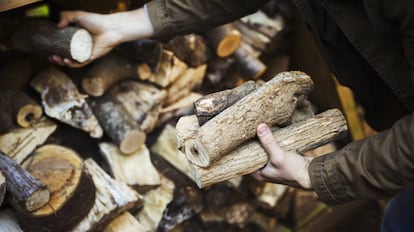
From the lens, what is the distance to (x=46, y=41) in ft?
4.36

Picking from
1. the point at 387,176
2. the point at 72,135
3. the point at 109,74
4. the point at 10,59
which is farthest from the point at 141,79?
the point at 387,176

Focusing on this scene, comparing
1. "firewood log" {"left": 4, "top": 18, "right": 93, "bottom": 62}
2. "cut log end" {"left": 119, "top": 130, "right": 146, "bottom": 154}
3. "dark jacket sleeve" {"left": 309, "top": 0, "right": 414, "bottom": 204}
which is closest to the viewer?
"dark jacket sleeve" {"left": 309, "top": 0, "right": 414, "bottom": 204}

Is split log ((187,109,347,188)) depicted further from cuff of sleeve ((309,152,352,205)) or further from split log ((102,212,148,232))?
split log ((102,212,148,232))

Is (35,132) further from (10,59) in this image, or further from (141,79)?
(141,79)

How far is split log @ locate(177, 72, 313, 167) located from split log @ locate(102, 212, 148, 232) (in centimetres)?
40

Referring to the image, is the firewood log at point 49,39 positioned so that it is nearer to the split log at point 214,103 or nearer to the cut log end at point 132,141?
the cut log end at point 132,141

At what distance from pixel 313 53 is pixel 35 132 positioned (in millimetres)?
1053

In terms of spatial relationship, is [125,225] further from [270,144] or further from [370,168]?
[370,168]

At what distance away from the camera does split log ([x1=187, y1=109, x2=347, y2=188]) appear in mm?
1058

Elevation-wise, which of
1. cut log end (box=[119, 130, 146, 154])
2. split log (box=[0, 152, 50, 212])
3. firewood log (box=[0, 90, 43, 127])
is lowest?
cut log end (box=[119, 130, 146, 154])

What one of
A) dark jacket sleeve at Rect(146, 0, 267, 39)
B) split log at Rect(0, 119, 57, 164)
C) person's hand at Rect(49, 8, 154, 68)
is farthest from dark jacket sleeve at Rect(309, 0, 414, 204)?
split log at Rect(0, 119, 57, 164)

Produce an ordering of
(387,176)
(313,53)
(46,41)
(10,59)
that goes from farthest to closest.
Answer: (313,53) → (10,59) → (46,41) → (387,176)

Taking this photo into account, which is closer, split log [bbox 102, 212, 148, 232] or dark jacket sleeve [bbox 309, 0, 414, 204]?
dark jacket sleeve [bbox 309, 0, 414, 204]

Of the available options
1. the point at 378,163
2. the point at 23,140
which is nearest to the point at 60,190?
the point at 23,140
